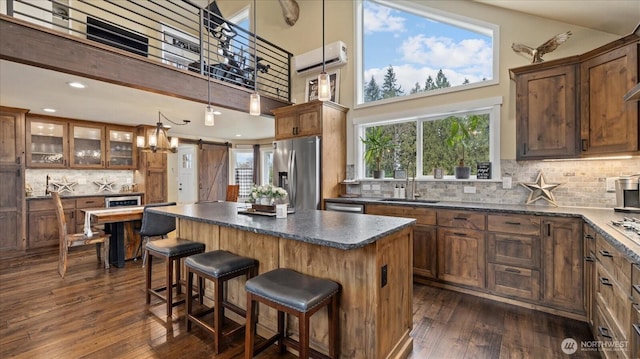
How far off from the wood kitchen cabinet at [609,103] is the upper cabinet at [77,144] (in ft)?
24.5

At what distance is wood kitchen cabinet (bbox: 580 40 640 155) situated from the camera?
224 centimetres

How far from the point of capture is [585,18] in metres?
2.65

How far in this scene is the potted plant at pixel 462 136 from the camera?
3.46 metres

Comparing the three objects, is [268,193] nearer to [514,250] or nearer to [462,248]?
[462,248]

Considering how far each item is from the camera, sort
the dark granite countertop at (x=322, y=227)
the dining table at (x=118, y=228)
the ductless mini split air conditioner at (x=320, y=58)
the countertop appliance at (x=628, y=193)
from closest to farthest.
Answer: the dark granite countertop at (x=322, y=227)
the countertop appliance at (x=628, y=193)
the dining table at (x=118, y=228)
the ductless mini split air conditioner at (x=320, y=58)

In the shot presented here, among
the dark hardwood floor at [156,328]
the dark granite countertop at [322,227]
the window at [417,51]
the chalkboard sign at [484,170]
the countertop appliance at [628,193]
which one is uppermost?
the window at [417,51]

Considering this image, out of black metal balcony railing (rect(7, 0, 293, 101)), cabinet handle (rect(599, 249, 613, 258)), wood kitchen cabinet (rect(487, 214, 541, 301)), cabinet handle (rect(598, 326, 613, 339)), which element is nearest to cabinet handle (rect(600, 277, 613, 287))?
cabinet handle (rect(599, 249, 613, 258))

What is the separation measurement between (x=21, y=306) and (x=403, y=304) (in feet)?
11.7

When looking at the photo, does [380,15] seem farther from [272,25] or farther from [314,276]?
[314,276]

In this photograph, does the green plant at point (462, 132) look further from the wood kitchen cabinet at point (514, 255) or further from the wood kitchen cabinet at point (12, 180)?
the wood kitchen cabinet at point (12, 180)

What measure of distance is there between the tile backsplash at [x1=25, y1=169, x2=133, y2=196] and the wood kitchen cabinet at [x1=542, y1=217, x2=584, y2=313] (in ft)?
23.8

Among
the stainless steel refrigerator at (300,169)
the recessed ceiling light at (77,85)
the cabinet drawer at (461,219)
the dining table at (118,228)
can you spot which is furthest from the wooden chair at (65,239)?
the cabinet drawer at (461,219)

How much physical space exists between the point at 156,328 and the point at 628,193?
4.14 metres

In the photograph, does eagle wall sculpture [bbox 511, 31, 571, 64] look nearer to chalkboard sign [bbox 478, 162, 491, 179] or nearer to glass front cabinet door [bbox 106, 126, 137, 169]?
chalkboard sign [bbox 478, 162, 491, 179]
